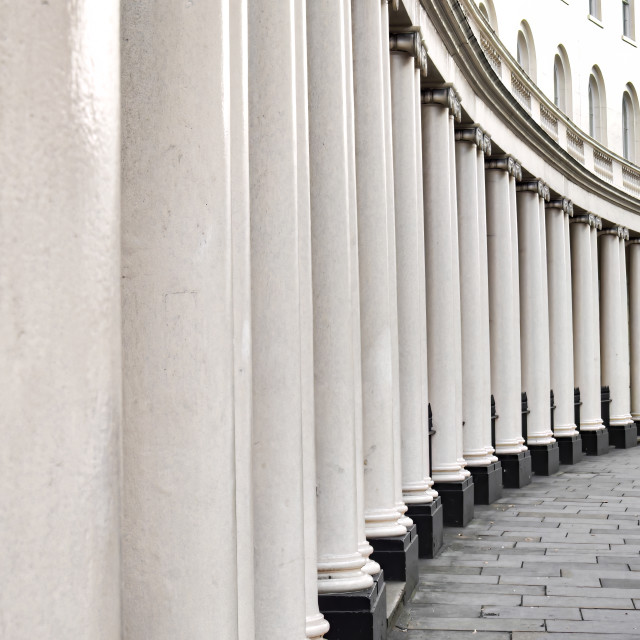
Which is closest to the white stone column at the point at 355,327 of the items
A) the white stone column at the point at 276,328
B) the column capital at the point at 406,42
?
the white stone column at the point at 276,328

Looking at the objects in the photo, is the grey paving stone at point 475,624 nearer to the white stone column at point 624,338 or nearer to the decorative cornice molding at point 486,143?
the decorative cornice molding at point 486,143

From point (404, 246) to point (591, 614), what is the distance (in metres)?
6.49

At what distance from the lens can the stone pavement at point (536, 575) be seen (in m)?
11.7

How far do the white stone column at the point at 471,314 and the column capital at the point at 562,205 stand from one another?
10119mm

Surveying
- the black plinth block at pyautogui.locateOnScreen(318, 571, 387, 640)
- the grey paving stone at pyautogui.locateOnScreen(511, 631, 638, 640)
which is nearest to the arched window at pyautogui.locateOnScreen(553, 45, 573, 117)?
the grey paving stone at pyautogui.locateOnScreen(511, 631, 638, 640)

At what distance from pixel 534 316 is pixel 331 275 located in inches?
801

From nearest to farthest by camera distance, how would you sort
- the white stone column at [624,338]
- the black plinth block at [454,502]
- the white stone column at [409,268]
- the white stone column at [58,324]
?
the white stone column at [58,324] → the white stone column at [409,268] → the black plinth block at [454,502] → the white stone column at [624,338]

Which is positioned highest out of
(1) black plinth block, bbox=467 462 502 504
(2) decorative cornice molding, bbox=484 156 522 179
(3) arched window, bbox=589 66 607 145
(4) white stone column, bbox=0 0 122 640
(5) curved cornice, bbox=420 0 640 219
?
(3) arched window, bbox=589 66 607 145

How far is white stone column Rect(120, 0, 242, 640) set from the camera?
5211 millimetres

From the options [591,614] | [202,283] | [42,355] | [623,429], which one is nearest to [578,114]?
[623,429]

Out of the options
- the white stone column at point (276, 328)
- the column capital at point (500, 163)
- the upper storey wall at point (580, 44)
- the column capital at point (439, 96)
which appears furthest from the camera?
the upper storey wall at point (580, 44)

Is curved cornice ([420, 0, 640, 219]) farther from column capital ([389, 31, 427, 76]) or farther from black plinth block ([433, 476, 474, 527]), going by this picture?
black plinth block ([433, 476, 474, 527])

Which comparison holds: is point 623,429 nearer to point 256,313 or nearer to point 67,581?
point 256,313

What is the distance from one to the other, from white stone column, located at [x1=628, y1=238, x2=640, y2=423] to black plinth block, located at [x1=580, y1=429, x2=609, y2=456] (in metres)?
7.37
